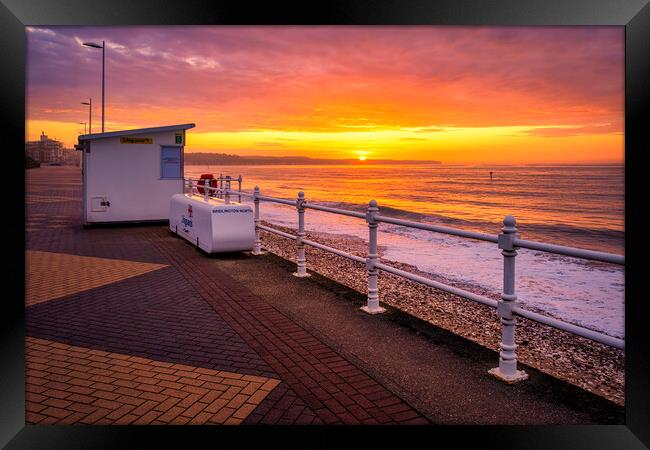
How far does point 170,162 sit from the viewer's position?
1733 centimetres

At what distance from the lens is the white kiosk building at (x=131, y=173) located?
52.6 ft

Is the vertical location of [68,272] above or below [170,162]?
below

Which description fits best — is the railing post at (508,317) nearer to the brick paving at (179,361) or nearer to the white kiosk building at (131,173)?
the brick paving at (179,361)

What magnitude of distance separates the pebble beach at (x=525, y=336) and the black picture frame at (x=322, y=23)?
1.43 meters

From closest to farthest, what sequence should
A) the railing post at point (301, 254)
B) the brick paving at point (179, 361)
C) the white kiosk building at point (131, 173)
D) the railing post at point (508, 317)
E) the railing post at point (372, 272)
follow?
the brick paving at point (179, 361), the railing post at point (508, 317), the railing post at point (372, 272), the railing post at point (301, 254), the white kiosk building at point (131, 173)

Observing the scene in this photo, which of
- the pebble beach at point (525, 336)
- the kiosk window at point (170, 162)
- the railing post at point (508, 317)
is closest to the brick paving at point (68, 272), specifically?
the pebble beach at point (525, 336)

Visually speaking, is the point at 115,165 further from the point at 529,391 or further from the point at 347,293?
the point at 529,391

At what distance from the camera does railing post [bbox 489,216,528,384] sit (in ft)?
15.5

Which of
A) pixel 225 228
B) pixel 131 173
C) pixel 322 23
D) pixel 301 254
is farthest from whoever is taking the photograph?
pixel 131 173

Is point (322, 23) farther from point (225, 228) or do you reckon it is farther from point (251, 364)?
point (225, 228)

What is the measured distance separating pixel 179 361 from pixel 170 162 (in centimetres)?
1319

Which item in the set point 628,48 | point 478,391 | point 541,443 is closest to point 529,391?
point 478,391

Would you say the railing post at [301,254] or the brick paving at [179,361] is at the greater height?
the railing post at [301,254]

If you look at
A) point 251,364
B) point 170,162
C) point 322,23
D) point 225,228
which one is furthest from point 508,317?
point 170,162
